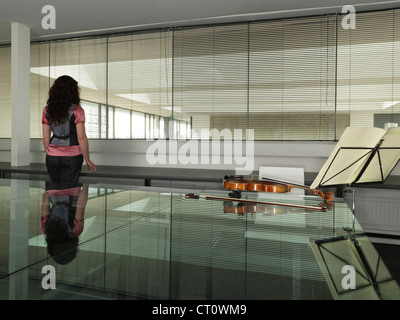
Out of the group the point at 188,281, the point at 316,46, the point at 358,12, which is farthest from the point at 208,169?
the point at 188,281

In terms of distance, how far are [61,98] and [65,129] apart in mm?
266

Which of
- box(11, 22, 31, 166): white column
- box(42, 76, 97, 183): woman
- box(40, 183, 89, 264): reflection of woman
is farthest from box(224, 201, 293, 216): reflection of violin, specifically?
box(11, 22, 31, 166): white column

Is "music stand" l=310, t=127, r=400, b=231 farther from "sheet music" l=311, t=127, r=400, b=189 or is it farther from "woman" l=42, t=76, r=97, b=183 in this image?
"woman" l=42, t=76, r=97, b=183

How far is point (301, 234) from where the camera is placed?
0.77m

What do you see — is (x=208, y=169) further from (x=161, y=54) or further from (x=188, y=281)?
(x=188, y=281)

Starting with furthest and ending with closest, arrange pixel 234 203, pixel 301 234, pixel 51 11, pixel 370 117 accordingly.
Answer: pixel 51 11, pixel 370 117, pixel 234 203, pixel 301 234

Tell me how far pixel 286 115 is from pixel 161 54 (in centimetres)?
179

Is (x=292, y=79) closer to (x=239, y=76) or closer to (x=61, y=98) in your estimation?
(x=239, y=76)

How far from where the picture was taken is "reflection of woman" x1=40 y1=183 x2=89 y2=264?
64 centimetres

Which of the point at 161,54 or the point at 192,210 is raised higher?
the point at 161,54

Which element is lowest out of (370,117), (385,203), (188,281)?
(385,203)

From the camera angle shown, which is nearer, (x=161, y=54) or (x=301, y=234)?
(x=301, y=234)

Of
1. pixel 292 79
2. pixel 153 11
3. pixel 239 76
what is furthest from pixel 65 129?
pixel 292 79

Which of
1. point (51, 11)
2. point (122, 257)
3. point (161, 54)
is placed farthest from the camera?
point (161, 54)
